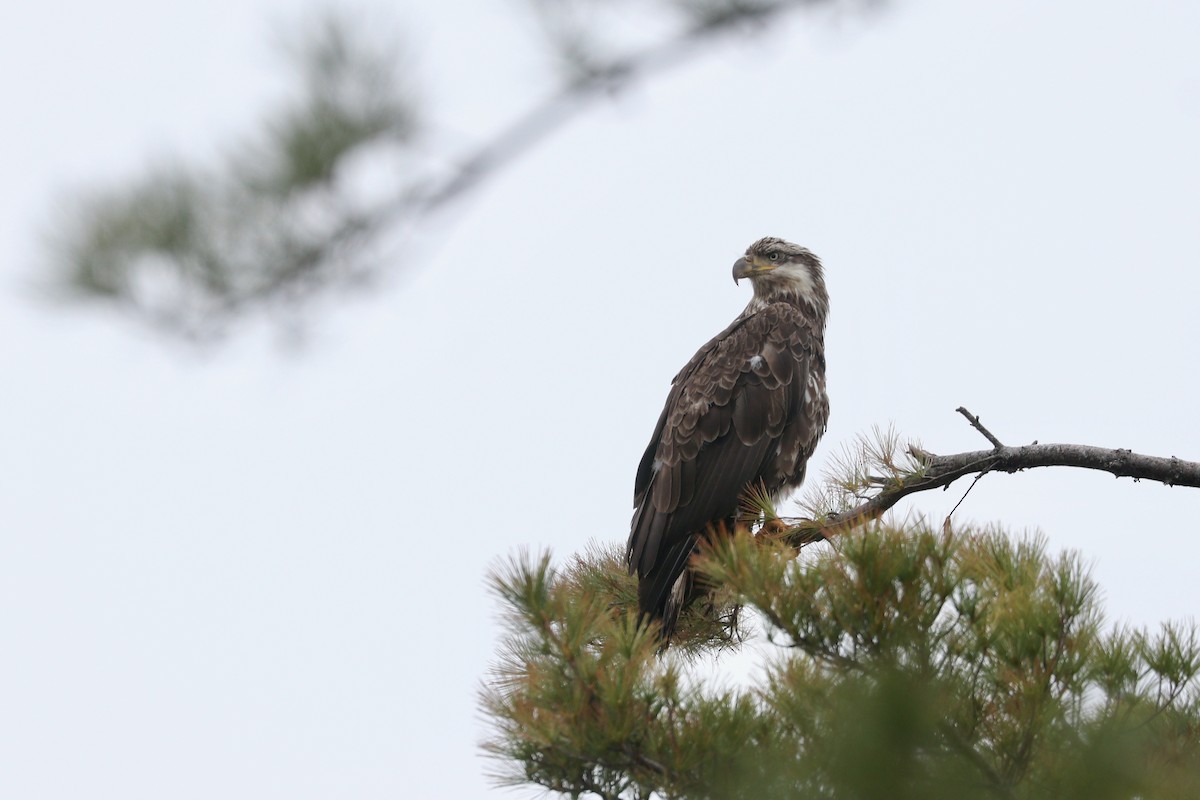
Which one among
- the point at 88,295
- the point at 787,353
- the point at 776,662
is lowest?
the point at 776,662

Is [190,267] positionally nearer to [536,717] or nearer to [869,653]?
[536,717]

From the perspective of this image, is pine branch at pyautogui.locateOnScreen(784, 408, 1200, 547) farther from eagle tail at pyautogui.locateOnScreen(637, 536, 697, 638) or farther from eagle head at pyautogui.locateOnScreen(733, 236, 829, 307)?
eagle head at pyautogui.locateOnScreen(733, 236, 829, 307)

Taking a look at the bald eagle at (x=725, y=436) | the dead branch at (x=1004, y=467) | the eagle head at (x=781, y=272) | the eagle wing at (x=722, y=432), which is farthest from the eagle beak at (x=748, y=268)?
the dead branch at (x=1004, y=467)

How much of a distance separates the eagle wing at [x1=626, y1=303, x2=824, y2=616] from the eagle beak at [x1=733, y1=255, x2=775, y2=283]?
2.15ft

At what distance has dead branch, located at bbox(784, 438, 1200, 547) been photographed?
4.45 m

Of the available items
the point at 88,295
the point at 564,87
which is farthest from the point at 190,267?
the point at 564,87

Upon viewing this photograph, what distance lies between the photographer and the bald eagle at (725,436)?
589 centimetres

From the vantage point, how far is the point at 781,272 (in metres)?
7.47

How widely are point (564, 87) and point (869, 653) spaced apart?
175 centimetres

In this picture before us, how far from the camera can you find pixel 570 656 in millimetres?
3586

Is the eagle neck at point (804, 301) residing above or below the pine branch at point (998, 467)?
above

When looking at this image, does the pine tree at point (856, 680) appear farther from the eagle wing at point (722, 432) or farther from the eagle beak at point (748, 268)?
the eagle beak at point (748, 268)

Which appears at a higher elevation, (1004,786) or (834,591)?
(834,591)

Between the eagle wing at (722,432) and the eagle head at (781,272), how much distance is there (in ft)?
1.75
